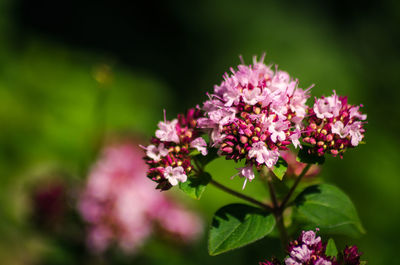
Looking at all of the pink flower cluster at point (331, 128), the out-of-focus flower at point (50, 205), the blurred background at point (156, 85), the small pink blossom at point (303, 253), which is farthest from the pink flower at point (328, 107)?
the out-of-focus flower at point (50, 205)

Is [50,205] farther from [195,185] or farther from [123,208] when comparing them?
[195,185]

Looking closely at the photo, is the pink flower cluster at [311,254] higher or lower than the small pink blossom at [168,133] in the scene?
lower

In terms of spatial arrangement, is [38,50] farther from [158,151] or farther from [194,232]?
[158,151]

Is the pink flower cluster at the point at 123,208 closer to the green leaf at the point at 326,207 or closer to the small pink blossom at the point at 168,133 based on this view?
the small pink blossom at the point at 168,133

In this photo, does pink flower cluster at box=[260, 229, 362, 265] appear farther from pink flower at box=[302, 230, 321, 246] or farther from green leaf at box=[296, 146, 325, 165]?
green leaf at box=[296, 146, 325, 165]

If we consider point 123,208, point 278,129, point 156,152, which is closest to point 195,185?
point 156,152

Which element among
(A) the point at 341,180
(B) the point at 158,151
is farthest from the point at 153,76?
(B) the point at 158,151

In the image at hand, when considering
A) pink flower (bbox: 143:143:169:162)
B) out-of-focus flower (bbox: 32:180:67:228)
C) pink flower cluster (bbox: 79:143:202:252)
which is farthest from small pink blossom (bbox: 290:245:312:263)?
out-of-focus flower (bbox: 32:180:67:228)
